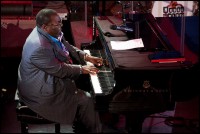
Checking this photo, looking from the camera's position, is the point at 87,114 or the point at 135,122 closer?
the point at 135,122

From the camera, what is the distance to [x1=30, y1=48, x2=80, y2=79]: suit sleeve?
351 cm

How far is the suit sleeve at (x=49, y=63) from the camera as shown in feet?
11.5

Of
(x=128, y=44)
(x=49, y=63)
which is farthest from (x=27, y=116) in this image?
(x=128, y=44)

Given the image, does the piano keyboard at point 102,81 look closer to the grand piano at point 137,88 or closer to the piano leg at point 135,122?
the grand piano at point 137,88

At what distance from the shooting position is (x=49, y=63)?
352cm

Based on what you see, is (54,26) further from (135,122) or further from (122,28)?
(135,122)

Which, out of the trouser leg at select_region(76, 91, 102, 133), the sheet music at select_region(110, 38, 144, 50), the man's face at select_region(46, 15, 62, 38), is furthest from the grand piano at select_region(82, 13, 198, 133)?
the man's face at select_region(46, 15, 62, 38)

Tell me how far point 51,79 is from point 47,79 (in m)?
0.04

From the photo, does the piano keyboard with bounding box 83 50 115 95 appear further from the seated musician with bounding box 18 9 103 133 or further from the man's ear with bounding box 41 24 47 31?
the man's ear with bounding box 41 24 47 31

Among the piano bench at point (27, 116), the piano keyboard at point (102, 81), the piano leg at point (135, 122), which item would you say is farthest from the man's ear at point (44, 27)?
the piano leg at point (135, 122)

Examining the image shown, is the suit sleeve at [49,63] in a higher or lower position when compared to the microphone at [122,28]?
lower

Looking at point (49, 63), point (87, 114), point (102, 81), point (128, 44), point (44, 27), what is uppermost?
point (44, 27)

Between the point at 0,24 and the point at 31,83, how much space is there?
3157 mm

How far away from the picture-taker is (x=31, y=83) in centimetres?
365
